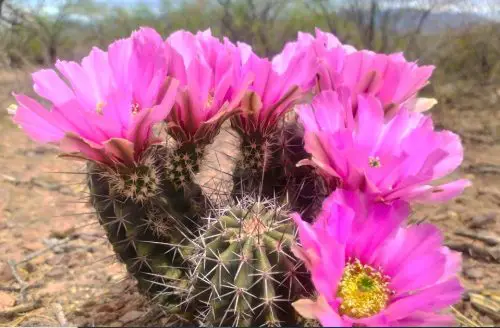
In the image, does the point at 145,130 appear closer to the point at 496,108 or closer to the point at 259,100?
the point at 259,100

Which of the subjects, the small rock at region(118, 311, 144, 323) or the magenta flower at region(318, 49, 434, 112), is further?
the small rock at region(118, 311, 144, 323)

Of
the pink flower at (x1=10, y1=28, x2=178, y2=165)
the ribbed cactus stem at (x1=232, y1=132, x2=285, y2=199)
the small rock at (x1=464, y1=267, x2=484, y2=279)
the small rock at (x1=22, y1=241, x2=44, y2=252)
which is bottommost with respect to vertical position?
the small rock at (x1=464, y1=267, x2=484, y2=279)

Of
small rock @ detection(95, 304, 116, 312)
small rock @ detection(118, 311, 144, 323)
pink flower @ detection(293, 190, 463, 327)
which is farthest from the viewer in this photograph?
small rock @ detection(95, 304, 116, 312)

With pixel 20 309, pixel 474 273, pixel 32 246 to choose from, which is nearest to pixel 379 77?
pixel 474 273

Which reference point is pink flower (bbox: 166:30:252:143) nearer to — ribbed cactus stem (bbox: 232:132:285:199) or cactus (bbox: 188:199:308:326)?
ribbed cactus stem (bbox: 232:132:285:199)

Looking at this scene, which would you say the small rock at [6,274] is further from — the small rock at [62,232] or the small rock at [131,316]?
the small rock at [131,316]

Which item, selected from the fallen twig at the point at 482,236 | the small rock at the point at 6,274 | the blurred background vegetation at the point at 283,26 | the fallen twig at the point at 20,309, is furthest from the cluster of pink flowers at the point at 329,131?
the blurred background vegetation at the point at 283,26

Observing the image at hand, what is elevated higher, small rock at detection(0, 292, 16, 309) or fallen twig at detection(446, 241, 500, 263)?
fallen twig at detection(446, 241, 500, 263)

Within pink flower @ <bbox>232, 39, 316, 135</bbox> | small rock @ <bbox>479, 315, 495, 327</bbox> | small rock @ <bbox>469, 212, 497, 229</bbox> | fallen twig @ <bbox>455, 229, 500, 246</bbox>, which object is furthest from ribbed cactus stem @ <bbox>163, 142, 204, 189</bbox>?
small rock @ <bbox>469, 212, 497, 229</bbox>
